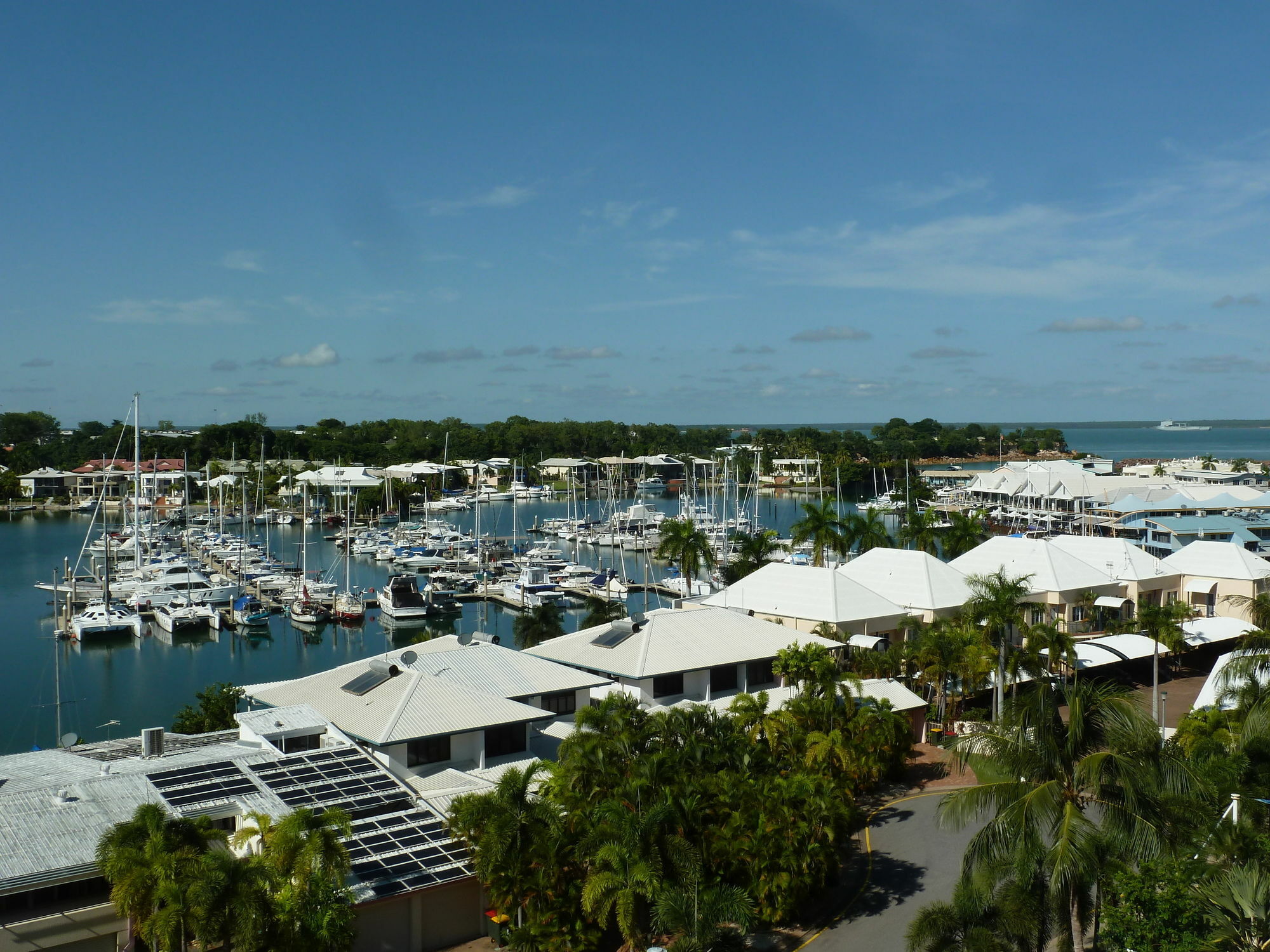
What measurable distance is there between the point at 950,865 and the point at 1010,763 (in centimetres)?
824

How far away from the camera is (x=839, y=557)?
236 feet

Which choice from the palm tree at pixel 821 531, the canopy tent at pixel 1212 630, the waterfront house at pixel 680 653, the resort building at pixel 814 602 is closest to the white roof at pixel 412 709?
the waterfront house at pixel 680 653

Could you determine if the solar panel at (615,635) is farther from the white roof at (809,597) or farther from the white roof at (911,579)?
the white roof at (911,579)

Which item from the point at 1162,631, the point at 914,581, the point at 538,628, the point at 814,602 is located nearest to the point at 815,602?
the point at 814,602

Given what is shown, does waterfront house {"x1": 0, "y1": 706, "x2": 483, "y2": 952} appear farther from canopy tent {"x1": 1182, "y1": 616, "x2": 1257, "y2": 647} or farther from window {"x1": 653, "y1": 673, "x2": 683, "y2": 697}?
canopy tent {"x1": 1182, "y1": 616, "x2": 1257, "y2": 647}

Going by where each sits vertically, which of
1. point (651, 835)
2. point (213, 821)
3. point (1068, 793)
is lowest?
point (213, 821)

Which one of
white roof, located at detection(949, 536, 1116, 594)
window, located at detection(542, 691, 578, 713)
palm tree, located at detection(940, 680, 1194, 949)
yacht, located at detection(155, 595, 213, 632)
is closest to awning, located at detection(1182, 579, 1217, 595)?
white roof, located at detection(949, 536, 1116, 594)

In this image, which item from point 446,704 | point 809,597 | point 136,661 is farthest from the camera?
point 136,661

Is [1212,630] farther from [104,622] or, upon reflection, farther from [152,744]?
[104,622]

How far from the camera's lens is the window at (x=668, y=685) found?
109 ft

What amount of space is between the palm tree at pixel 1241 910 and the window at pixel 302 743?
2025cm

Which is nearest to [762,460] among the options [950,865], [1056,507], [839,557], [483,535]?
[1056,507]

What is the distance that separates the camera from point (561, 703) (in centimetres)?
3119

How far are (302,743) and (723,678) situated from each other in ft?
46.2
